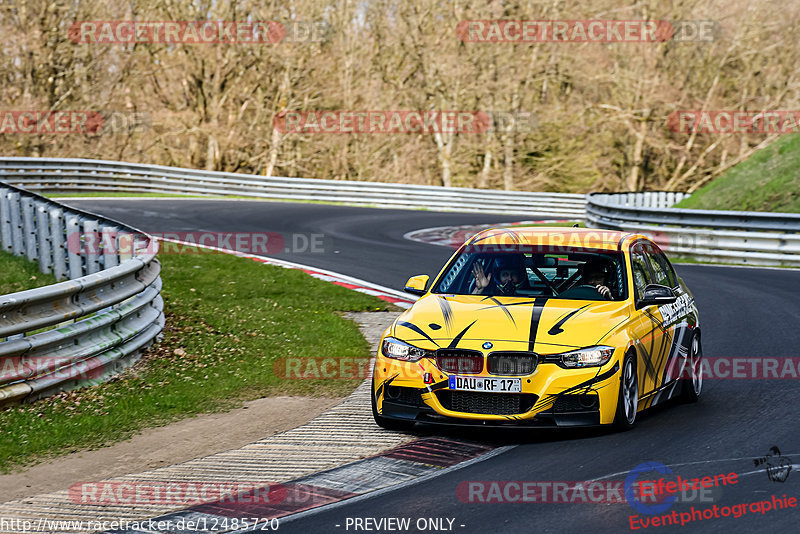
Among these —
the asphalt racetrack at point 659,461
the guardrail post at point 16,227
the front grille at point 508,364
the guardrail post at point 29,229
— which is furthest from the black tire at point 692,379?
the guardrail post at point 16,227

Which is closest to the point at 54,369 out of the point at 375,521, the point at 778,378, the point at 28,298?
the point at 28,298

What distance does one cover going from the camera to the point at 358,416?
844 cm

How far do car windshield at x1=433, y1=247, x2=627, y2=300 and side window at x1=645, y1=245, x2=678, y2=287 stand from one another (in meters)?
0.73

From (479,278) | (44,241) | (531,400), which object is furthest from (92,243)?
(531,400)

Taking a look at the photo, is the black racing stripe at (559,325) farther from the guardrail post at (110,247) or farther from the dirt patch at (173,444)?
the guardrail post at (110,247)

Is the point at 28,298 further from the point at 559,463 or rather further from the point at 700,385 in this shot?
the point at 700,385

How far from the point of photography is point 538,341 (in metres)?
7.47

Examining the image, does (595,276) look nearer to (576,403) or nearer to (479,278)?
(479,278)

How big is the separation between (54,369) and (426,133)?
40190mm

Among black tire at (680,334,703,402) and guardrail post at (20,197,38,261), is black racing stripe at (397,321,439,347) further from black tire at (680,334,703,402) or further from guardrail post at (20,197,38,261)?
guardrail post at (20,197,38,261)

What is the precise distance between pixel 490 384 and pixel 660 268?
111 inches

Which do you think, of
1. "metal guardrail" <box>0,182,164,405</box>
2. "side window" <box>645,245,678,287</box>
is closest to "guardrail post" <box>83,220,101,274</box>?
"metal guardrail" <box>0,182,164,405</box>

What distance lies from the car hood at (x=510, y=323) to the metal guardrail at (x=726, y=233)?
12.8 metres

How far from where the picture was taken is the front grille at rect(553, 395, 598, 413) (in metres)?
7.37
